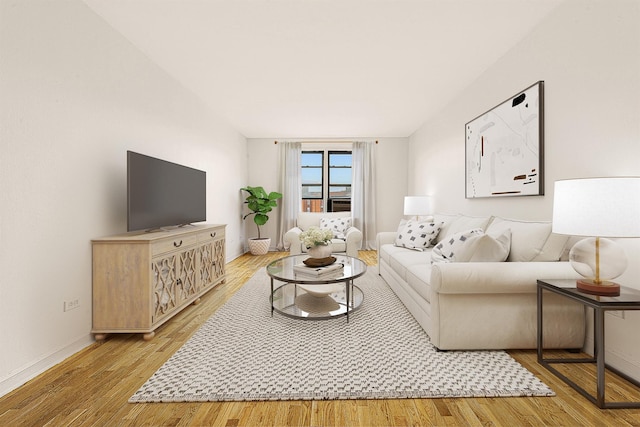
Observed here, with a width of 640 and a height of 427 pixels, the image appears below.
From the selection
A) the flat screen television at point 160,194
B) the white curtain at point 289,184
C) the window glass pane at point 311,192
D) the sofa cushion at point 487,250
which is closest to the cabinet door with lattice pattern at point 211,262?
the flat screen television at point 160,194

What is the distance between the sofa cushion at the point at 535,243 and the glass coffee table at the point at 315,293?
3.84 ft

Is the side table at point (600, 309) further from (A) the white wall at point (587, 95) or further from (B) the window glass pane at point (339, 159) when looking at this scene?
(B) the window glass pane at point (339, 159)

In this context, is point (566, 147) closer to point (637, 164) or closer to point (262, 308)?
point (637, 164)

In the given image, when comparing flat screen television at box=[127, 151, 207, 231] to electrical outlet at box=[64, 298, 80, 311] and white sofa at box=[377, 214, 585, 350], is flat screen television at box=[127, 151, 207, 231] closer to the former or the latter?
electrical outlet at box=[64, 298, 80, 311]

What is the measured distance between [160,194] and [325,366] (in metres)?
2.08

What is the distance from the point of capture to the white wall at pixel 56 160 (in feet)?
5.44

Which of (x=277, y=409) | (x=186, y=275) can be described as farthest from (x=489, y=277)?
(x=186, y=275)

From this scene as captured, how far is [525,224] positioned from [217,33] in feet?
9.59

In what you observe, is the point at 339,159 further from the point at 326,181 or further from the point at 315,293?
the point at 315,293

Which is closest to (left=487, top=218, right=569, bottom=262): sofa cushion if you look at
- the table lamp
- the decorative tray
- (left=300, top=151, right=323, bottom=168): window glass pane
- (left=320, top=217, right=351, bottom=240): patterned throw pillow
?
the table lamp

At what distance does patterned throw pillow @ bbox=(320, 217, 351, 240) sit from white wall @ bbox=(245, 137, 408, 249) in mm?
1373

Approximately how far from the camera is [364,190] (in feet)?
20.8

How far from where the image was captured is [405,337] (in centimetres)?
221

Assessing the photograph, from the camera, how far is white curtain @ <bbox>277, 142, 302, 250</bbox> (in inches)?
249
